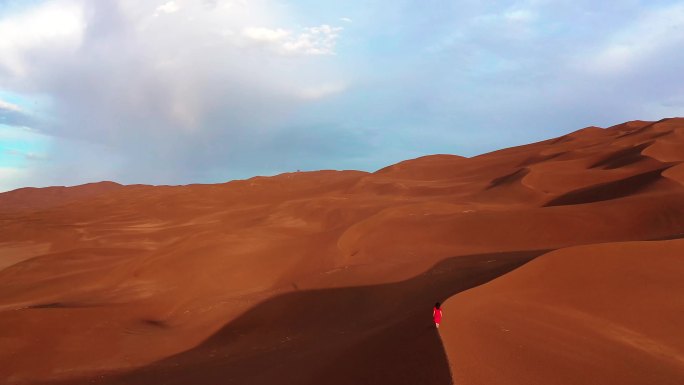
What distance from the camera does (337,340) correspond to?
879cm

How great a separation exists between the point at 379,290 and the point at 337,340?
348 cm

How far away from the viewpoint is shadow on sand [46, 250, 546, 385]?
6027 mm

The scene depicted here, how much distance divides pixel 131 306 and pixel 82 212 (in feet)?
80.6

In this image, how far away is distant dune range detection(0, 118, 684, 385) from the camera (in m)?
6.29

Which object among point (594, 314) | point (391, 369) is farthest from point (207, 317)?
point (594, 314)

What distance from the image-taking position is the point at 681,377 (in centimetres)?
565

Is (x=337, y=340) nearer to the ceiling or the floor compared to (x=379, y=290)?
nearer to the floor

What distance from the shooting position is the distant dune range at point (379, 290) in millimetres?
6285

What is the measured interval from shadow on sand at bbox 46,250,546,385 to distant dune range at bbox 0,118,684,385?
5 centimetres

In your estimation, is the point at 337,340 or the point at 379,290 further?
the point at 379,290

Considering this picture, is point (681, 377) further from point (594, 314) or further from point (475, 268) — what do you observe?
point (475, 268)

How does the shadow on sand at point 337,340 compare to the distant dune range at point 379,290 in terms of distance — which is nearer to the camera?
the shadow on sand at point 337,340

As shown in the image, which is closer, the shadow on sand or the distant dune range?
the shadow on sand

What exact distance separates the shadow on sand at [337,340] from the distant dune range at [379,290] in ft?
0.16
